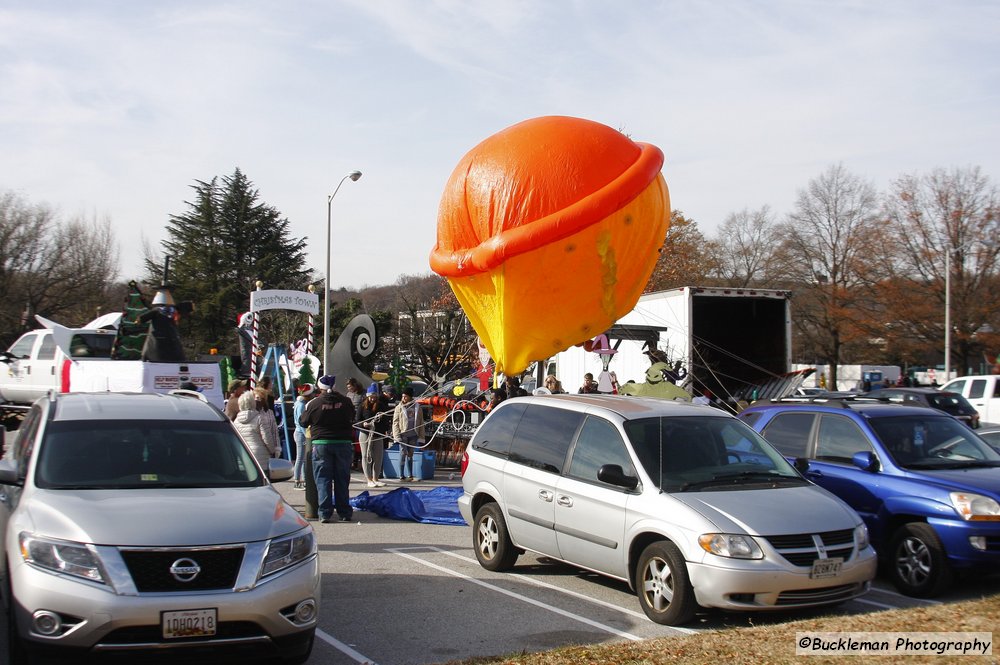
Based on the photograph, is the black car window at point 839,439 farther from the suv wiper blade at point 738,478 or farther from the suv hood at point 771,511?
the suv hood at point 771,511

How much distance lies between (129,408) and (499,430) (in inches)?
150

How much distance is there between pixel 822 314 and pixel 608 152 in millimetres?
36450

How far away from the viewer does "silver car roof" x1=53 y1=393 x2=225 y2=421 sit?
6938 millimetres

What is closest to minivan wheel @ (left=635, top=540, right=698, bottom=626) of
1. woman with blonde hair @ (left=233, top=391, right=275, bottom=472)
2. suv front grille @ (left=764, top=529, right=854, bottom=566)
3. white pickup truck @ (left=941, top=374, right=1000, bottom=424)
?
suv front grille @ (left=764, top=529, right=854, bottom=566)

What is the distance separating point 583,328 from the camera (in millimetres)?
15164

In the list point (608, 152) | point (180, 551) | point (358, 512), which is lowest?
point (358, 512)

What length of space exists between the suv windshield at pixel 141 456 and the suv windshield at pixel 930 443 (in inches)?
245

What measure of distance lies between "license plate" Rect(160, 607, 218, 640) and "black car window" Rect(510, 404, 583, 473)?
12.8ft

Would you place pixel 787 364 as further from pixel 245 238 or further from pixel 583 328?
pixel 245 238

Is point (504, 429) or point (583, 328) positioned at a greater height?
point (583, 328)

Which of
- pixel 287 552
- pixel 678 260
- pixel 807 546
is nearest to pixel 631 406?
pixel 807 546

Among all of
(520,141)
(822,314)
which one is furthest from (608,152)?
(822,314)

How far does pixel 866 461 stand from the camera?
8.74 m

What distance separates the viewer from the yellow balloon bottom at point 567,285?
13945mm
